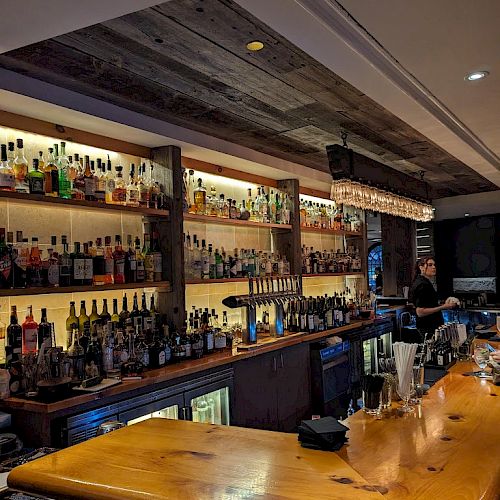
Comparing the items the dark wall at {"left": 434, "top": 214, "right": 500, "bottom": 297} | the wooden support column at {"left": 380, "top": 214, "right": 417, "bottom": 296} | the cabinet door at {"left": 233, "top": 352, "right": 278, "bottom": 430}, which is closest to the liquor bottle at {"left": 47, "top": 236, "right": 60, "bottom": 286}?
the cabinet door at {"left": 233, "top": 352, "right": 278, "bottom": 430}

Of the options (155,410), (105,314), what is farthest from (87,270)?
(155,410)

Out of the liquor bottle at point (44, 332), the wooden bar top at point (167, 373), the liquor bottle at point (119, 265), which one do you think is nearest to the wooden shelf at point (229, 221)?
the liquor bottle at point (119, 265)

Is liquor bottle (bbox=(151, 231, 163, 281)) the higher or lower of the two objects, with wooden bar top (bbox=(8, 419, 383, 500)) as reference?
higher

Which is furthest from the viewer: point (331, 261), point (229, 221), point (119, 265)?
point (331, 261)

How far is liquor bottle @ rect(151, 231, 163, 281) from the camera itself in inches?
144

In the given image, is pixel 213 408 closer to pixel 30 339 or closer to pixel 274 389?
A: pixel 274 389

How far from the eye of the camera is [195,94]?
3473mm

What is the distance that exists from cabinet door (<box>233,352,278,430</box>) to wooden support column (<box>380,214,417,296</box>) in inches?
177

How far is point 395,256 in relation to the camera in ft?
27.1

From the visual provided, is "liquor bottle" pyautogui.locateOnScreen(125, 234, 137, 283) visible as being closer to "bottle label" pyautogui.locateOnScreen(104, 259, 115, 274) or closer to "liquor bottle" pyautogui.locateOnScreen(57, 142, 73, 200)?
"bottle label" pyautogui.locateOnScreen(104, 259, 115, 274)

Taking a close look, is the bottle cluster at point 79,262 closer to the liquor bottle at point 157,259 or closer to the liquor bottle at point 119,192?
the liquor bottle at point 157,259

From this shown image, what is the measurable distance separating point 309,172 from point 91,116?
2.74 metres

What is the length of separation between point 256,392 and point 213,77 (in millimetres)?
2186

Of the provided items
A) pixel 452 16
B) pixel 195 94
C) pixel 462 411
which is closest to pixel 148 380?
pixel 462 411
